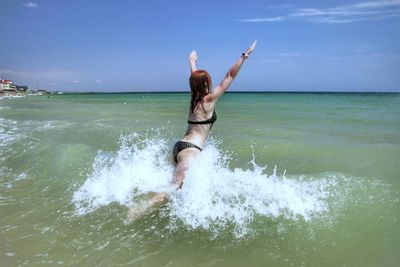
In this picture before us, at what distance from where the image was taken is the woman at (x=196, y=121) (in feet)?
17.6

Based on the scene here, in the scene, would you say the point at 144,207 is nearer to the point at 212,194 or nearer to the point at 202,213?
the point at 202,213

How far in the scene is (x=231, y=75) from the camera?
5203 millimetres

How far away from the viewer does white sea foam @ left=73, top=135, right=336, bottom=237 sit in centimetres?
530

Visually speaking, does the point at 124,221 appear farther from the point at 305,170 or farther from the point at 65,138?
the point at 65,138

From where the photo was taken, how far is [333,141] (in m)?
11.6

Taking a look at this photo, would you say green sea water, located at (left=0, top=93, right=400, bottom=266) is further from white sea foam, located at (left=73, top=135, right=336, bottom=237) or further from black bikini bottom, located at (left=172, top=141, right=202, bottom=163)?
black bikini bottom, located at (left=172, top=141, right=202, bottom=163)

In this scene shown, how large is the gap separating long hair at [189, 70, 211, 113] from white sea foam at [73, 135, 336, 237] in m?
0.93

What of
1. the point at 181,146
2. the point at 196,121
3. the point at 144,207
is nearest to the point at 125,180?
the point at 144,207

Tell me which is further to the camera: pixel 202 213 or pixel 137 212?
pixel 137 212

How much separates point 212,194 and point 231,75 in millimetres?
1732

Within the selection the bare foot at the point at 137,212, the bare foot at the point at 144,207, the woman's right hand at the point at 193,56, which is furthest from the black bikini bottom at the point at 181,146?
the woman's right hand at the point at 193,56

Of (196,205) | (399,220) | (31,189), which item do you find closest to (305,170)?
(399,220)

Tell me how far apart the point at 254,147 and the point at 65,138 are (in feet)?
20.2

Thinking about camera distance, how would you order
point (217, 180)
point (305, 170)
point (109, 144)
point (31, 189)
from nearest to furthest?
point (217, 180)
point (31, 189)
point (305, 170)
point (109, 144)
